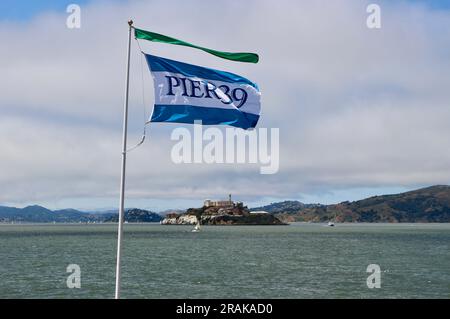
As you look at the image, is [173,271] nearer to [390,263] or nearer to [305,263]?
[305,263]

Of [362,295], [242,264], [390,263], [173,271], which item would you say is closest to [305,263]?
[242,264]

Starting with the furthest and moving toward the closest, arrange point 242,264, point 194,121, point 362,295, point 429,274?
point 242,264, point 429,274, point 362,295, point 194,121

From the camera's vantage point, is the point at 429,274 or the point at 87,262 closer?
the point at 429,274

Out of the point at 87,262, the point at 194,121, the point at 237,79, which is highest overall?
the point at 237,79
